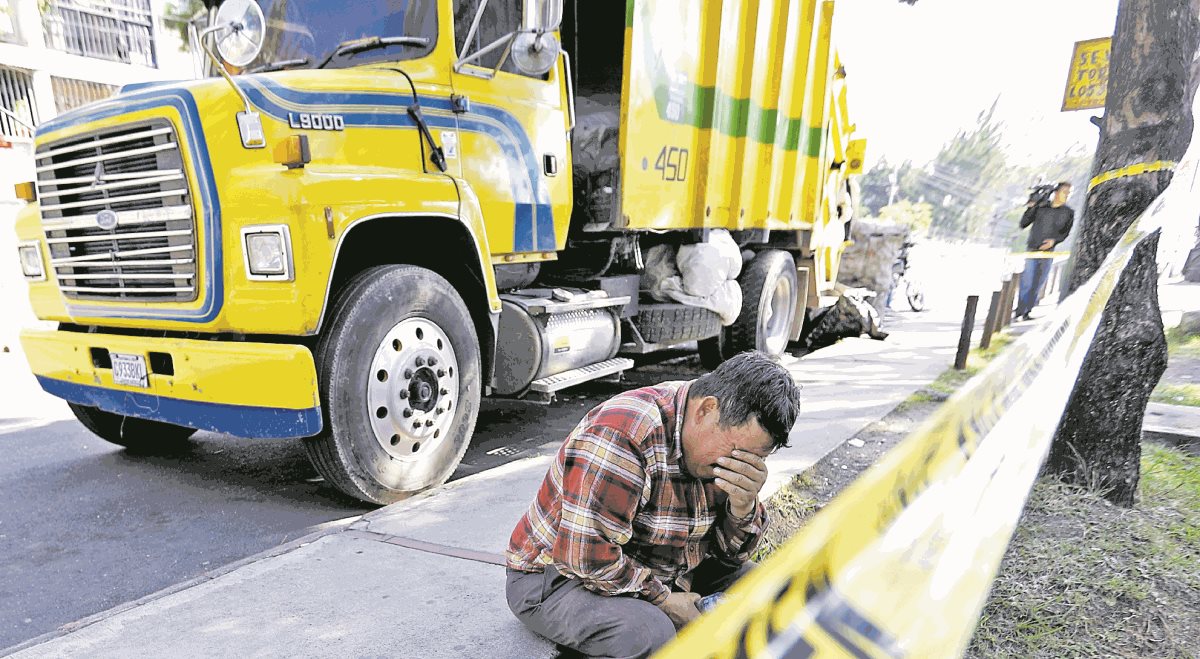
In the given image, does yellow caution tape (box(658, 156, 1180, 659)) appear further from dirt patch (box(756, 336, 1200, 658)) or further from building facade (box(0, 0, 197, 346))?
building facade (box(0, 0, 197, 346))

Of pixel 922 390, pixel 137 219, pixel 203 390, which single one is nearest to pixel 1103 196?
pixel 922 390

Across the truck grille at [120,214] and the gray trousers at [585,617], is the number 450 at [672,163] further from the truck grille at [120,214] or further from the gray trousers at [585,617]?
the gray trousers at [585,617]

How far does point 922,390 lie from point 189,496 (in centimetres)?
489

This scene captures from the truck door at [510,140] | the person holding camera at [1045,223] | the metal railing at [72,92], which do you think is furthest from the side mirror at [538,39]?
the metal railing at [72,92]

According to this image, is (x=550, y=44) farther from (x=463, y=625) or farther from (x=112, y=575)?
(x=112, y=575)

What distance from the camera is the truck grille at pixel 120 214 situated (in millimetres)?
2955

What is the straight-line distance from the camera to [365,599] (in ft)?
7.29

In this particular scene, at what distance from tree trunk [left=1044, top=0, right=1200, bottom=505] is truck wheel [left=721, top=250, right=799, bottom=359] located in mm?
3023

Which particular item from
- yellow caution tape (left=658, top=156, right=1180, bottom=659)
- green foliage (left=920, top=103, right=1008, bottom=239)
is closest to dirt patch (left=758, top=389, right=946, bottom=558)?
yellow caution tape (left=658, top=156, right=1180, bottom=659)

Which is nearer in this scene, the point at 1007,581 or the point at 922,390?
the point at 1007,581

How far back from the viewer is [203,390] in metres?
2.93

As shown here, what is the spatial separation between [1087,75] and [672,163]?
618cm

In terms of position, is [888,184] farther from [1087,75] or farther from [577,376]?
[577,376]

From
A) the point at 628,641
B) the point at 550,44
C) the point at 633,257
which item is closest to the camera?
the point at 628,641
